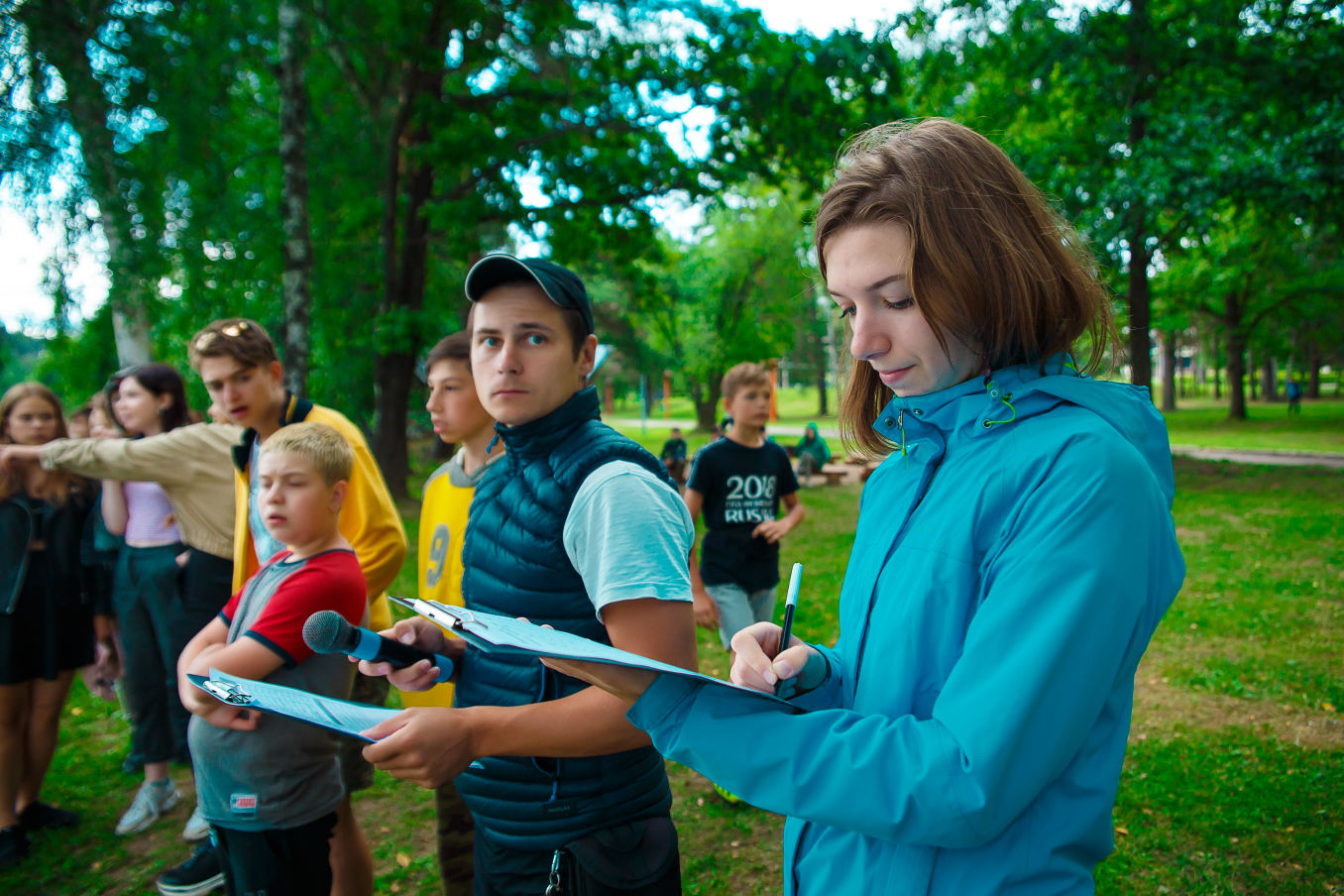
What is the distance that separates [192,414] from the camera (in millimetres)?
4312

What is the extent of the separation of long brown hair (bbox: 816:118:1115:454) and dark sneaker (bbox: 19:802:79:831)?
4979 mm

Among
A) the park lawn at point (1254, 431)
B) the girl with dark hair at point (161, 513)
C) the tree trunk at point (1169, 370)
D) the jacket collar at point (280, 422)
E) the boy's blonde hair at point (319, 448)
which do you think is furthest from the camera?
the tree trunk at point (1169, 370)

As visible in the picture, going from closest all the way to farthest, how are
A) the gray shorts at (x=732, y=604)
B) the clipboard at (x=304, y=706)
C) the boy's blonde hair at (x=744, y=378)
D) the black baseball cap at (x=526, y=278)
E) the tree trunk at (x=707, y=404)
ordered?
the clipboard at (x=304, y=706)
the black baseball cap at (x=526, y=278)
the gray shorts at (x=732, y=604)
the boy's blonde hair at (x=744, y=378)
the tree trunk at (x=707, y=404)

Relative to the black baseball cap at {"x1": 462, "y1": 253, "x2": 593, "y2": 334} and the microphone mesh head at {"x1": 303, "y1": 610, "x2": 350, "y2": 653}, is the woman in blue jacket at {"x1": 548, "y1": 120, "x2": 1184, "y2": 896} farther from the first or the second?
the black baseball cap at {"x1": 462, "y1": 253, "x2": 593, "y2": 334}

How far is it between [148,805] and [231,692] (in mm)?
3478

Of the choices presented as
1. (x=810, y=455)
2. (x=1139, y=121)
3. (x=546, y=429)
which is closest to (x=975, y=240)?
(x=546, y=429)

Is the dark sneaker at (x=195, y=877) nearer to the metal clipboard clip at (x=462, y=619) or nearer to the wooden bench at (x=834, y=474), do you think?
the metal clipboard clip at (x=462, y=619)

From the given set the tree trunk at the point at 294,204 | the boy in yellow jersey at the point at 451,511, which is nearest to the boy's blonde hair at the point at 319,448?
the boy in yellow jersey at the point at 451,511

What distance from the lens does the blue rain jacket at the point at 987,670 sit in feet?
2.94

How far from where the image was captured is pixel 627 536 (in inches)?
61.5

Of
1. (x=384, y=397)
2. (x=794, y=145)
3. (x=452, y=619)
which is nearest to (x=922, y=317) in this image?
(x=452, y=619)

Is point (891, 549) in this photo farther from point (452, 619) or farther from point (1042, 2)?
point (1042, 2)

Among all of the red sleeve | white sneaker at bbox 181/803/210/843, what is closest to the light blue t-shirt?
the red sleeve

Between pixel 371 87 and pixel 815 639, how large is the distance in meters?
10.4
